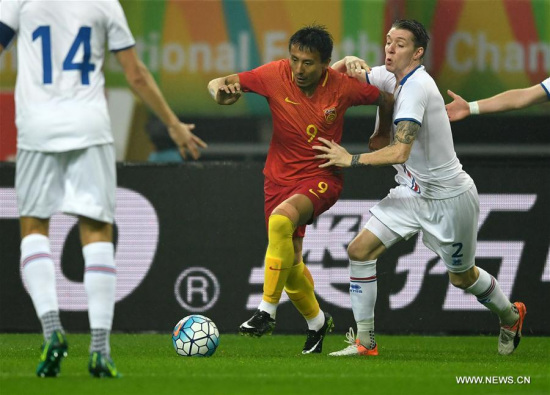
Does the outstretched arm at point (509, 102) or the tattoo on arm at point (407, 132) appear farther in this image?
the outstretched arm at point (509, 102)

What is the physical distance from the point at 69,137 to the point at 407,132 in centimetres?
239

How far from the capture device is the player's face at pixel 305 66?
703 cm

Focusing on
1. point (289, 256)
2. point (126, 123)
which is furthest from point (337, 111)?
point (126, 123)

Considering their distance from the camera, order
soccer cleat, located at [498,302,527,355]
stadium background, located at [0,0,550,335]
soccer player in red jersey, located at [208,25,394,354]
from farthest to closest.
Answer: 1. stadium background, located at [0,0,550,335]
2. soccer cleat, located at [498,302,527,355]
3. soccer player in red jersey, located at [208,25,394,354]

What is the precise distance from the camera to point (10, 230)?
29.4 feet

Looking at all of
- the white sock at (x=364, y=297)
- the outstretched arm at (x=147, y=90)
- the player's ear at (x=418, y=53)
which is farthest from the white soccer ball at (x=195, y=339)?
the player's ear at (x=418, y=53)

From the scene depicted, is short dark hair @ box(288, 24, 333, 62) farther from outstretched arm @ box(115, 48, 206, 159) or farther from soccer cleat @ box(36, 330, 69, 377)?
soccer cleat @ box(36, 330, 69, 377)

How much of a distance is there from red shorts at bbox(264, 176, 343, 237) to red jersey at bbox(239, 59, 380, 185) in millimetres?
47

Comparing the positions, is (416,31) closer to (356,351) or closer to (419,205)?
(419,205)

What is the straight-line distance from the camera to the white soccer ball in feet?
22.3

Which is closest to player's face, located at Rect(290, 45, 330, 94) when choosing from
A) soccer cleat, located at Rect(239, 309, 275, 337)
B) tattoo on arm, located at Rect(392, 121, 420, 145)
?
tattoo on arm, located at Rect(392, 121, 420, 145)

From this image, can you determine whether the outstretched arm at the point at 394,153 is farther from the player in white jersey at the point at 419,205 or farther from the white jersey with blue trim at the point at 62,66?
A: the white jersey with blue trim at the point at 62,66

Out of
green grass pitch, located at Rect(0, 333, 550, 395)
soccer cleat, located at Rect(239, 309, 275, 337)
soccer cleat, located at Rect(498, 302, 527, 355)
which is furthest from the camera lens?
soccer cleat, located at Rect(498, 302, 527, 355)

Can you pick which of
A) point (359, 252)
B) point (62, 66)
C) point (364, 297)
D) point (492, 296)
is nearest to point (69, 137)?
point (62, 66)
